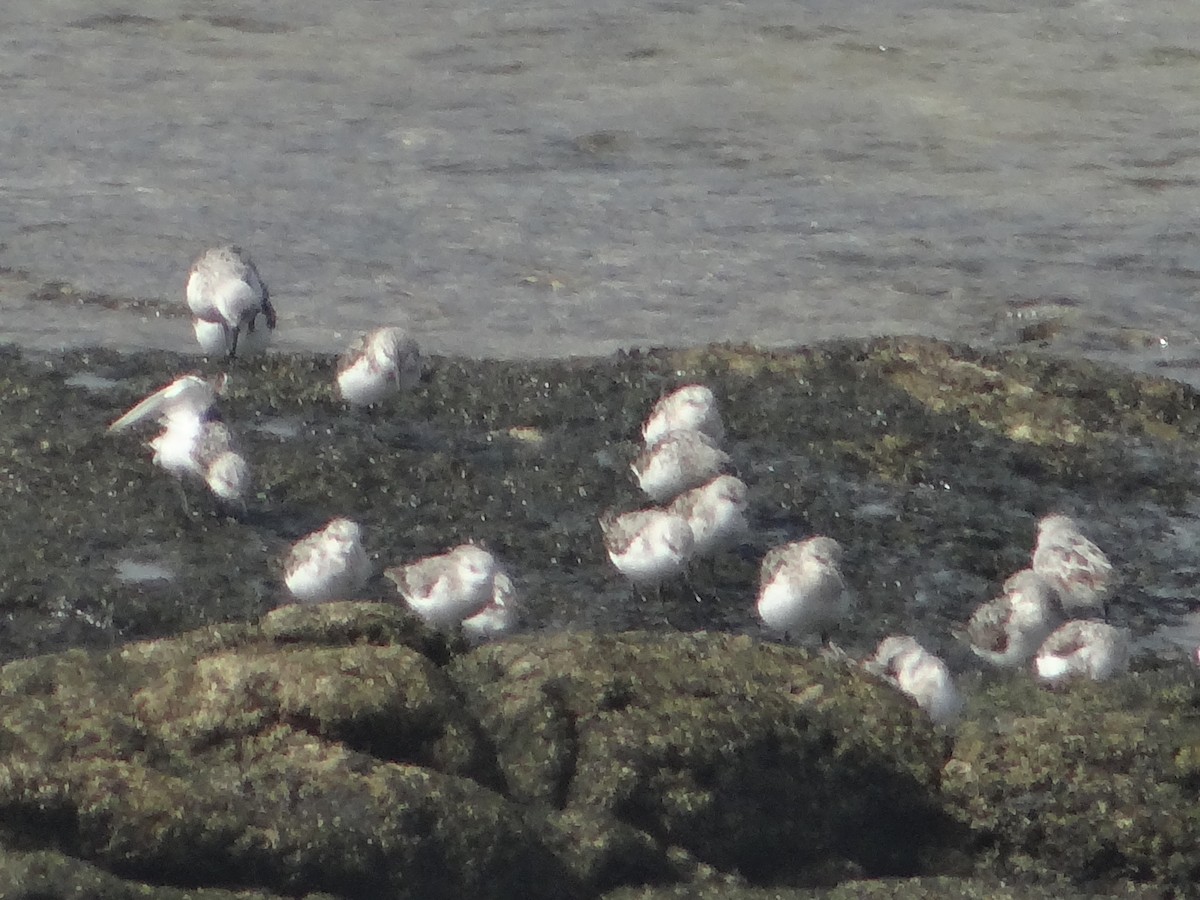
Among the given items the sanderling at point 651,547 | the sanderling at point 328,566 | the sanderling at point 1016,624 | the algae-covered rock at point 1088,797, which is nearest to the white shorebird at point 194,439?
the sanderling at point 328,566

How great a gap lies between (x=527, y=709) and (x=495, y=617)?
1.83m

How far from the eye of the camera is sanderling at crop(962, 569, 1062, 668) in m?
6.90

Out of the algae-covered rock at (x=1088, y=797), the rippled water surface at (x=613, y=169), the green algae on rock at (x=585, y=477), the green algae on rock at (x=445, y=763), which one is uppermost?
the green algae on rock at (x=445, y=763)

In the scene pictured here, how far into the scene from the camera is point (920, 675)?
6281 mm

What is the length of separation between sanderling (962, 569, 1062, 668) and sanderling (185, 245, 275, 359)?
4051 millimetres

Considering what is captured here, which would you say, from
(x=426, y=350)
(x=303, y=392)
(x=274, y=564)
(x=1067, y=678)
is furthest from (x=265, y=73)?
(x=1067, y=678)

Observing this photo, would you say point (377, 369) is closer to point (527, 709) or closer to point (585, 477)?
point (585, 477)

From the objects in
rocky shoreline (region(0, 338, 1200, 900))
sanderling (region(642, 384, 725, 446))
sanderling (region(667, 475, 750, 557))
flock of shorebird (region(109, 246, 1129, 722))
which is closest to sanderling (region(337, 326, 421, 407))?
flock of shorebird (region(109, 246, 1129, 722))

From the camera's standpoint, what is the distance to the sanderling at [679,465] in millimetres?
7664

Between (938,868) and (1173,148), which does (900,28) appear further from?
(938,868)

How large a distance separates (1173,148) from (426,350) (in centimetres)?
832

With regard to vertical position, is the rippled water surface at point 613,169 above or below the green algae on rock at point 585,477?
below

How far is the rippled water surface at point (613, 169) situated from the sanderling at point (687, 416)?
10.9ft

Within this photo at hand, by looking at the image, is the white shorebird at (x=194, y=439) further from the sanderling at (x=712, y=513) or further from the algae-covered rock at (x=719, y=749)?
the algae-covered rock at (x=719, y=749)
